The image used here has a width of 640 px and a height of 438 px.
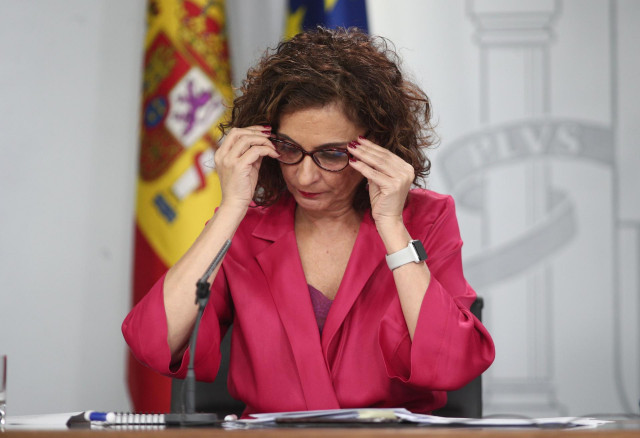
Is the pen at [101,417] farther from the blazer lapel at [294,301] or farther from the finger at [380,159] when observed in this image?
the finger at [380,159]

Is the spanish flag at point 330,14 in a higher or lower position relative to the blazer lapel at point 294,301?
higher

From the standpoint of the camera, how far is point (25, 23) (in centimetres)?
277

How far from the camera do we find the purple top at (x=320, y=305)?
1.64m

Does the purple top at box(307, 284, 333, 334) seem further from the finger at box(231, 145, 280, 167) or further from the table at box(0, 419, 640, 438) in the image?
the table at box(0, 419, 640, 438)

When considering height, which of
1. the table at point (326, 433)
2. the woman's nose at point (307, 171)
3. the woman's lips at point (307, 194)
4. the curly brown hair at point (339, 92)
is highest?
the curly brown hair at point (339, 92)

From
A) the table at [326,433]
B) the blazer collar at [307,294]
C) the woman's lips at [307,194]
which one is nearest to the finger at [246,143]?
the woman's lips at [307,194]

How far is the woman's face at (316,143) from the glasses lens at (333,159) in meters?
0.01

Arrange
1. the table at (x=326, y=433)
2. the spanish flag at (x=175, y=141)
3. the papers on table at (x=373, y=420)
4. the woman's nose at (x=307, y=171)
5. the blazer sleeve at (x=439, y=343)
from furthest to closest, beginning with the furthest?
the spanish flag at (x=175, y=141), the woman's nose at (x=307, y=171), the blazer sleeve at (x=439, y=343), the papers on table at (x=373, y=420), the table at (x=326, y=433)

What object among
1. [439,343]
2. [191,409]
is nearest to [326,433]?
[191,409]

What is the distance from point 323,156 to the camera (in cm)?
158

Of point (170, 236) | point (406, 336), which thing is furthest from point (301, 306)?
point (170, 236)

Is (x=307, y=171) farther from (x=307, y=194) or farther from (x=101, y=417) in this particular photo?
(x=101, y=417)

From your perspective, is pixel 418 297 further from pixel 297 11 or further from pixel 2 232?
pixel 2 232

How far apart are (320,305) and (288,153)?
1.08 ft
